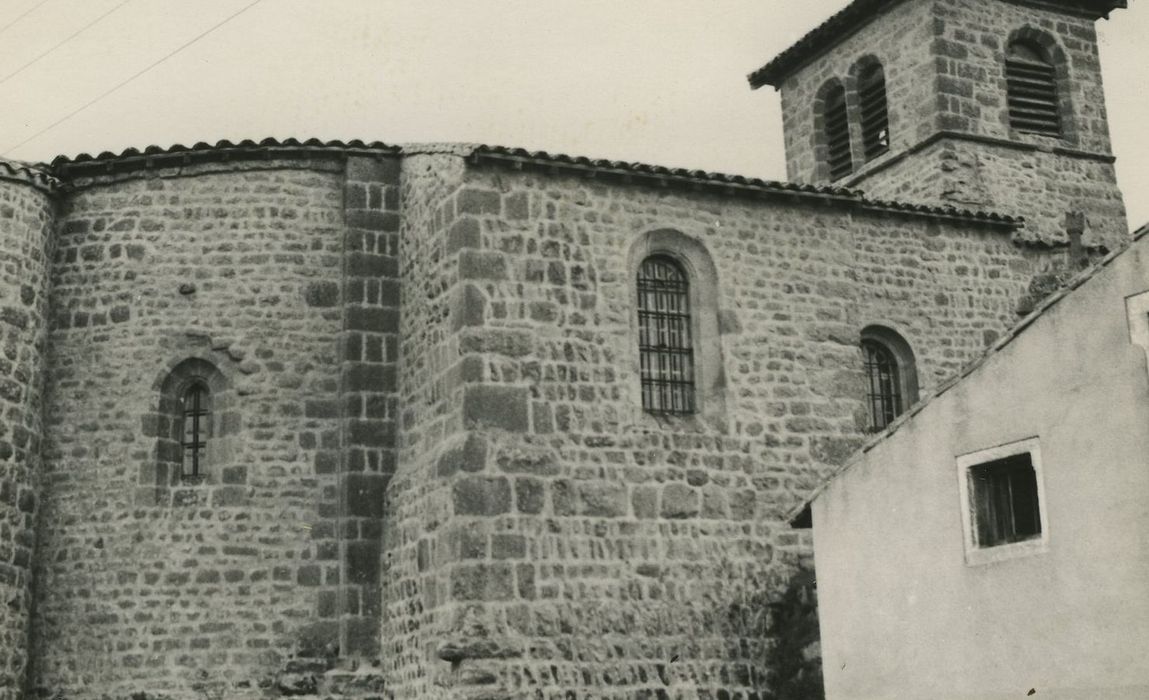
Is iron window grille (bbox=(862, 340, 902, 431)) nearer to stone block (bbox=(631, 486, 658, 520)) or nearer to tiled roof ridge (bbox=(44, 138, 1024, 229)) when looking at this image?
tiled roof ridge (bbox=(44, 138, 1024, 229))

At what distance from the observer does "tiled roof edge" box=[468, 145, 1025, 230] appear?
14242 mm

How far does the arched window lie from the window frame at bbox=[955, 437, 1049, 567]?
5.62 metres

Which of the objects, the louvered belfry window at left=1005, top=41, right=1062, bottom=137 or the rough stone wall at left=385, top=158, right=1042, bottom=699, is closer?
the rough stone wall at left=385, top=158, right=1042, bottom=699

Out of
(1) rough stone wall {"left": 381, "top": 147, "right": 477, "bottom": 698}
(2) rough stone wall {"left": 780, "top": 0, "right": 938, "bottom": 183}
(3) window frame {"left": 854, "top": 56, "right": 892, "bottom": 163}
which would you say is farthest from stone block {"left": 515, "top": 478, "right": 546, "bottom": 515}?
(3) window frame {"left": 854, "top": 56, "right": 892, "bottom": 163}

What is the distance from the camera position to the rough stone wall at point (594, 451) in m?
13.2

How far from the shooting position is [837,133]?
2319 centimetres

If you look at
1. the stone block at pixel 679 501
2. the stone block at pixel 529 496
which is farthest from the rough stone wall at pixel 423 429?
the stone block at pixel 679 501

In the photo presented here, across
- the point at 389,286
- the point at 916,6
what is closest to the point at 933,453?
the point at 389,286

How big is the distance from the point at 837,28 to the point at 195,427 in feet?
41.7

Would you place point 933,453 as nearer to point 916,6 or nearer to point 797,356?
point 797,356

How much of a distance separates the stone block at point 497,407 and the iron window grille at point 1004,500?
4.59 m

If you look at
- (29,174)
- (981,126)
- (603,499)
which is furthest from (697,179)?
(981,126)

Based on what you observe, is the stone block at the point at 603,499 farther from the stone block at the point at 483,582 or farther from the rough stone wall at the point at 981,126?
the rough stone wall at the point at 981,126

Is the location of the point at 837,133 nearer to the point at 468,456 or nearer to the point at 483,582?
the point at 468,456
